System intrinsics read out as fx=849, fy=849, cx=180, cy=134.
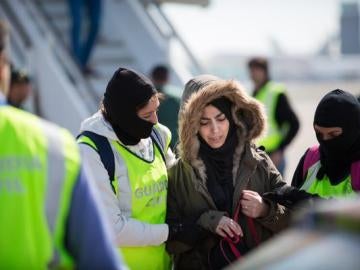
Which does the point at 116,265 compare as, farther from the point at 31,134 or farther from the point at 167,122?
the point at 167,122

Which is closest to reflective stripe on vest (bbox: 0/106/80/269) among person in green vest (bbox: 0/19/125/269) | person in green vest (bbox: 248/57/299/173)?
person in green vest (bbox: 0/19/125/269)

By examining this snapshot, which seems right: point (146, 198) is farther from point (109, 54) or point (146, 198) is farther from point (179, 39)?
point (109, 54)

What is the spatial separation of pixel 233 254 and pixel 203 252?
152 mm

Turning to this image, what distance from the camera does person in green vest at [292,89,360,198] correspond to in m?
3.92

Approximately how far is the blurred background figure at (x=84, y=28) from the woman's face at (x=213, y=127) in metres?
6.30

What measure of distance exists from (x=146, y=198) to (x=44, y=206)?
1536 mm

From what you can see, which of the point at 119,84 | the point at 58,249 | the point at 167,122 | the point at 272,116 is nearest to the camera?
the point at 58,249

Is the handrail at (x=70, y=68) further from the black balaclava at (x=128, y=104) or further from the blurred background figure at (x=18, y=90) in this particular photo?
the black balaclava at (x=128, y=104)

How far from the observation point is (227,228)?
3.85m

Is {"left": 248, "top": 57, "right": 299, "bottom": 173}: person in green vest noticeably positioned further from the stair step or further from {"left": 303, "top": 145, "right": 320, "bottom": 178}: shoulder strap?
{"left": 303, "top": 145, "right": 320, "bottom": 178}: shoulder strap

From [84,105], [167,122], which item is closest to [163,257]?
[167,122]

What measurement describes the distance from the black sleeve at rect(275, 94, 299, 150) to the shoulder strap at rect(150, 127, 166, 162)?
4.43 m

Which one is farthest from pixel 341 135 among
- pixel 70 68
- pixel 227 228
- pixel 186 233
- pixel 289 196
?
pixel 70 68

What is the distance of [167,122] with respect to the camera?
706cm
